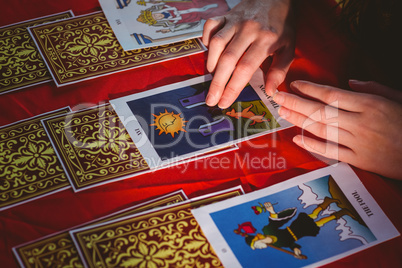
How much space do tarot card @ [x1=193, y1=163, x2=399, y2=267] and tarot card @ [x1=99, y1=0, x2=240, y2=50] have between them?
44 cm

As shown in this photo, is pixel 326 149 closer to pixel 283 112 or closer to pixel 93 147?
pixel 283 112

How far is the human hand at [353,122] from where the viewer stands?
27.4 inches

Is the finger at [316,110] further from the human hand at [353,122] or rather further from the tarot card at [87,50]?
the tarot card at [87,50]

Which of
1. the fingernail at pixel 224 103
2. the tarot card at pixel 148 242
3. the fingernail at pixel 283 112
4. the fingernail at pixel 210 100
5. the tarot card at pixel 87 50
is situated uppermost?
the tarot card at pixel 87 50

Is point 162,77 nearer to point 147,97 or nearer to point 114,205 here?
point 147,97

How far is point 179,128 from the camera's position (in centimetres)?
76

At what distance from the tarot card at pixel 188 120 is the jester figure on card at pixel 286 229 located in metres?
0.16

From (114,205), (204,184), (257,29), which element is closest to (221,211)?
(204,184)

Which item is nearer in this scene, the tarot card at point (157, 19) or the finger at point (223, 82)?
the finger at point (223, 82)

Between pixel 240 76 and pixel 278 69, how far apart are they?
0.10 metres

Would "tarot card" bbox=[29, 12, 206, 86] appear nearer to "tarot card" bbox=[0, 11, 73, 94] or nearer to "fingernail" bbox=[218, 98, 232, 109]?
"tarot card" bbox=[0, 11, 73, 94]

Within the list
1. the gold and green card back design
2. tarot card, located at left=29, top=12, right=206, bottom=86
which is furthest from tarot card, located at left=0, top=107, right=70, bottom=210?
tarot card, located at left=29, top=12, right=206, bottom=86

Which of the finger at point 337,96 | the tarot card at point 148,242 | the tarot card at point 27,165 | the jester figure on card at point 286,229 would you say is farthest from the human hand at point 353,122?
the tarot card at point 27,165

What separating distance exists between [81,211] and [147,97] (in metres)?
0.27
